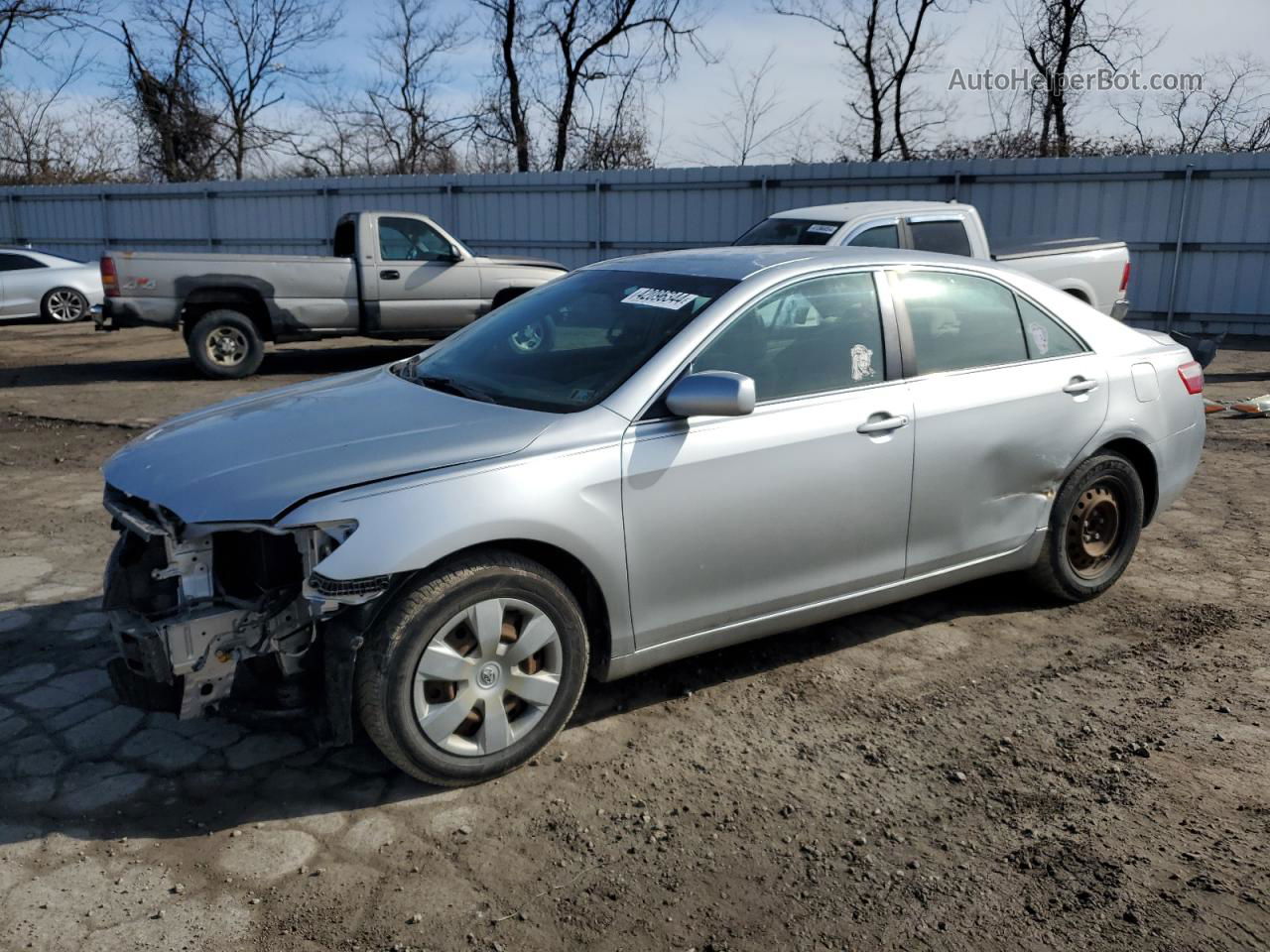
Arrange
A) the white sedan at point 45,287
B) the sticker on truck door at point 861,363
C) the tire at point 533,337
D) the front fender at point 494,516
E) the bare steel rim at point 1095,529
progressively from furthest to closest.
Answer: the white sedan at point 45,287, the bare steel rim at point 1095,529, the tire at point 533,337, the sticker on truck door at point 861,363, the front fender at point 494,516

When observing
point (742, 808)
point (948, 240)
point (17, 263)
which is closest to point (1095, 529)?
point (742, 808)

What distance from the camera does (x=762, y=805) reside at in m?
3.34

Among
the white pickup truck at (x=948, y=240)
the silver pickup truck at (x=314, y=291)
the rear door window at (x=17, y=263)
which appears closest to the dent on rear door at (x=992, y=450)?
the white pickup truck at (x=948, y=240)

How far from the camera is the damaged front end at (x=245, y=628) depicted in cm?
312

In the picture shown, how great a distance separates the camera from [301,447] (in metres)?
3.42

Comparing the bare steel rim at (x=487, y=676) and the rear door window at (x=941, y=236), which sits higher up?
the rear door window at (x=941, y=236)

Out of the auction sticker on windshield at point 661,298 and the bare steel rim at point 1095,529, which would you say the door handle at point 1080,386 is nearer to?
the bare steel rim at point 1095,529

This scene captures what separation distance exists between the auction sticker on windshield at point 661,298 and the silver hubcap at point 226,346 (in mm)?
8731

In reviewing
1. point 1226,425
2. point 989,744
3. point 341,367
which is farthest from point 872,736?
point 341,367

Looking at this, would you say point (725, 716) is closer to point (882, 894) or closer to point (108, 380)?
point (882, 894)

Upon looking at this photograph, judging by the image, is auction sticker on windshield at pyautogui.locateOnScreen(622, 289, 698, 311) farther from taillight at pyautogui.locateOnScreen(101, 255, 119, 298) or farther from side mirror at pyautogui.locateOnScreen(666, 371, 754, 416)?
taillight at pyautogui.locateOnScreen(101, 255, 119, 298)

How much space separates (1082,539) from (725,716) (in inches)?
82.2

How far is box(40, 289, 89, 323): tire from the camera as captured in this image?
57.1 feet

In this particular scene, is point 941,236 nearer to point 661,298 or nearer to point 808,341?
point 808,341
